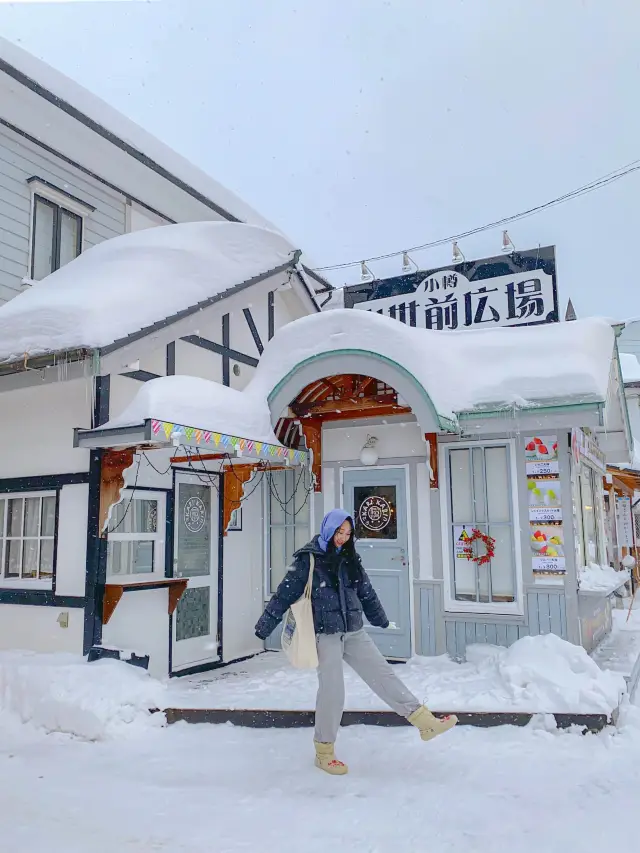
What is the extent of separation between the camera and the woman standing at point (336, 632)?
436 centimetres

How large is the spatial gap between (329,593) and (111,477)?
2693 mm

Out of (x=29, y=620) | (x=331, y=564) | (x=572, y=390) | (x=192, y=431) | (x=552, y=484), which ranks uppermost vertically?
(x=572, y=390)

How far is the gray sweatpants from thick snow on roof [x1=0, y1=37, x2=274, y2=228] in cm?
731

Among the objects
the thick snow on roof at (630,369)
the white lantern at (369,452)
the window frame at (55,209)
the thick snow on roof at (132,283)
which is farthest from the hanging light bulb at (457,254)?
the thick snow on roof at (630,369)

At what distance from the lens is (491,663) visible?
6152mm

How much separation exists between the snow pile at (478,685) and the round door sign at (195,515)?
1604mm

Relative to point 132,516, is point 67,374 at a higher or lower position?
higher

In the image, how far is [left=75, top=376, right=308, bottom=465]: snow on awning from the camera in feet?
18.3

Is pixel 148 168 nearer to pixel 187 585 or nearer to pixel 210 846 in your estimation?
pixel 187 585

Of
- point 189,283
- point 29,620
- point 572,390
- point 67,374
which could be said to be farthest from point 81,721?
point 572,390

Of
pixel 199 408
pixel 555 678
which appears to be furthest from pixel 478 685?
pixel 199 408

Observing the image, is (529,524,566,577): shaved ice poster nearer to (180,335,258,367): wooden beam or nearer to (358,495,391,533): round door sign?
(358,495,391,533): round door sign

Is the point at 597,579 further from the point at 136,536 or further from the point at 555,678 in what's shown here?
the point at 136,536

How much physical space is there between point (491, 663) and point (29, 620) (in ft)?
14.4
